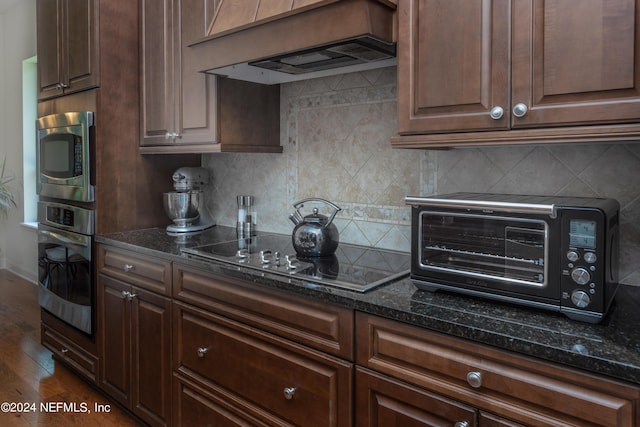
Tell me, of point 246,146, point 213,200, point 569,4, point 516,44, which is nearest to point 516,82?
point 516,44

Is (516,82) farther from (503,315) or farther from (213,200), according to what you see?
(213,200)

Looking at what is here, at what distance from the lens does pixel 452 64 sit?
1.39m

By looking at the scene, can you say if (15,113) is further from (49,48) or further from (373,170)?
(373,170)

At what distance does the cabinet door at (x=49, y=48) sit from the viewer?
287cm

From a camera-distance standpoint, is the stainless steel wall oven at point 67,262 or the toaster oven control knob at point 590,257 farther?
the stainless steel wall oven at point 67,262

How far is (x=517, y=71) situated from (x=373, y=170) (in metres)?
0.93

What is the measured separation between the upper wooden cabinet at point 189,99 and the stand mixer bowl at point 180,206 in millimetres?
259

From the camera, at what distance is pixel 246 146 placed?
2381 mm

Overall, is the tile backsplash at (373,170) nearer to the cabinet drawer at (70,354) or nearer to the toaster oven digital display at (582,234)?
the toaster oven digital display at (582,234)

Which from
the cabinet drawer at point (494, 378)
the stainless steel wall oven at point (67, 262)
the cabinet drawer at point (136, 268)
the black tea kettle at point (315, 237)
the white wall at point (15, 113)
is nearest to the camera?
the cabinet drawer at point (494, 378)

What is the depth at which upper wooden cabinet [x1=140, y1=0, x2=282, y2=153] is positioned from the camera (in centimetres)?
230

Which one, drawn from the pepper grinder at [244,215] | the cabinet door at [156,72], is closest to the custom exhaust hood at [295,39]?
the cabinet door at [156,72]

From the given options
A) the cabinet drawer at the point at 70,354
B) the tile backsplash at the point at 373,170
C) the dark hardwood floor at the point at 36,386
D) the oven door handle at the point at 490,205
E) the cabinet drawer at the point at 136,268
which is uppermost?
the tile backsplash at the point at 373,170

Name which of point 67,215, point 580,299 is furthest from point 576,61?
point 67,215
